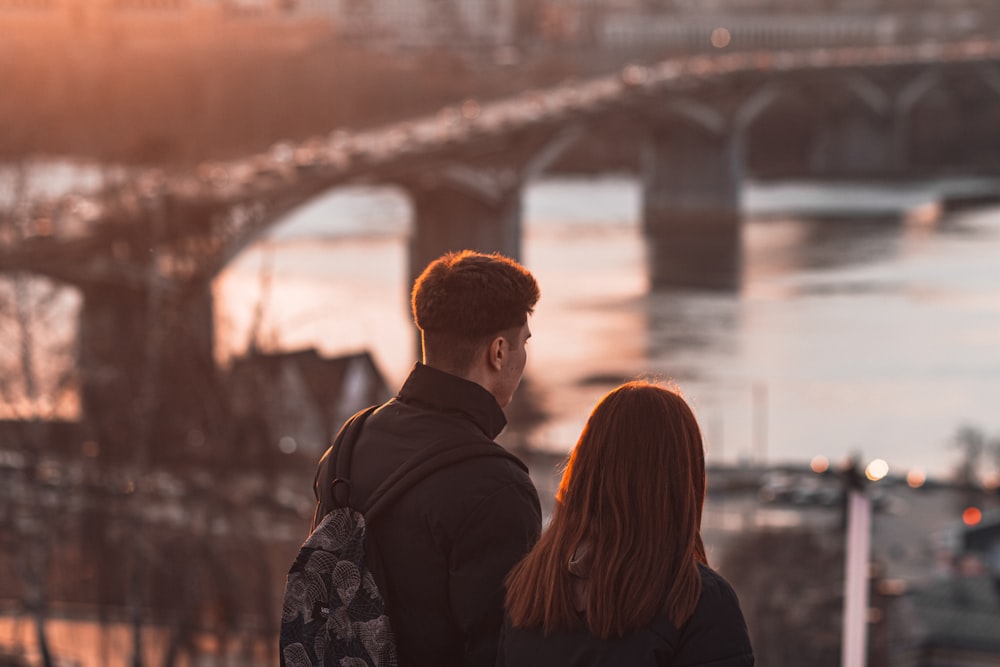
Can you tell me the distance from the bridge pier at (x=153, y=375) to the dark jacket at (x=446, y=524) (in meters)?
11.1

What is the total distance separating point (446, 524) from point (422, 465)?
0.21 ft

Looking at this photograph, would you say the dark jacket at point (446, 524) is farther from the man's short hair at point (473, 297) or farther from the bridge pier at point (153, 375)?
the bridge pier at point (153, 375)

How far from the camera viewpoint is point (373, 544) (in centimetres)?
154

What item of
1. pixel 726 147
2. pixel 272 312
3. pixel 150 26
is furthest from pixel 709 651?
pixel 150 26

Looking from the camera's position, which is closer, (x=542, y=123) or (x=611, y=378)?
(x=611, y=378)

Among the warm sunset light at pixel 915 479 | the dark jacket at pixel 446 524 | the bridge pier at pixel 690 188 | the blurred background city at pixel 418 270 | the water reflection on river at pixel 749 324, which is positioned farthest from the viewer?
the bridge pier at pixel 690 188

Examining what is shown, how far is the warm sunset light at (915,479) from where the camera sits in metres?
15.9

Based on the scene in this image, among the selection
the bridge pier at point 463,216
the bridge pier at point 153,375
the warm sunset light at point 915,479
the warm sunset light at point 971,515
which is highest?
the bridge pier at point 463,216

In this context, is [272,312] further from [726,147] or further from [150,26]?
[150,26]

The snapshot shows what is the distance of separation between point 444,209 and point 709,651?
93.3ft

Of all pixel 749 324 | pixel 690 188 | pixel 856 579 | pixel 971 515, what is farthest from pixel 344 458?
pixel 690 188

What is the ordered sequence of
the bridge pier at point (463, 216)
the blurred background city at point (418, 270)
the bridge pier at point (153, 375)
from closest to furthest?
1. the blurred background city at point (418, 270)
2. the bridge pier at point (153, 375)
3. the bridge pier at point (463, 216)

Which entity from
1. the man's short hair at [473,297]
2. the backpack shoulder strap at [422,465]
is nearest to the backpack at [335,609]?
the backpack shoulder strap at [422,465]

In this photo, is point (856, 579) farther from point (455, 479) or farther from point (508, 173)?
point (508, 173)
